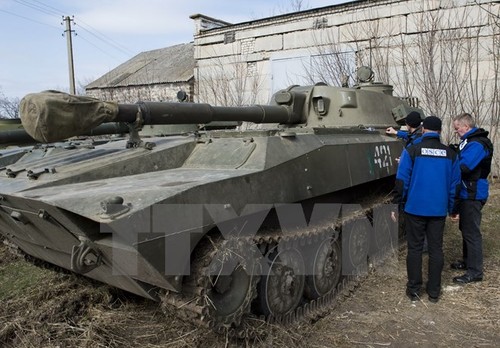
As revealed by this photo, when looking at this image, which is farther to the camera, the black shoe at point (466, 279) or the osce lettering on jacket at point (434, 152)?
the black shoe at point (466, 279)

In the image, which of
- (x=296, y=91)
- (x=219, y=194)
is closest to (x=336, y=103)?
(x=296, y=91)

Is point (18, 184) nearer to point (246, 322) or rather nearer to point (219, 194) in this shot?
point (219, 194)

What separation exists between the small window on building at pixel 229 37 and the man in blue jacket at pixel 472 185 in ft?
40.0

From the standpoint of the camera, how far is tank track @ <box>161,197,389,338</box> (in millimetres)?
3441

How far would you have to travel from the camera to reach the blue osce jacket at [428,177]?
Result: 4.79 m

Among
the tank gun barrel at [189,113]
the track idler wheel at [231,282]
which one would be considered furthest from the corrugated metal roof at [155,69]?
the track idler wheel at [231,282]

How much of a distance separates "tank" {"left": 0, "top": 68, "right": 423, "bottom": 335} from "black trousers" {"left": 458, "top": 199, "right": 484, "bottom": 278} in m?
0.99

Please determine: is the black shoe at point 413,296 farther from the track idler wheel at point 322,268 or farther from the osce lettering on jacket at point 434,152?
the osce lettering on jacket at point 434,152

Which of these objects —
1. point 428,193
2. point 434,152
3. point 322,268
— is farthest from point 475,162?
point 322,268

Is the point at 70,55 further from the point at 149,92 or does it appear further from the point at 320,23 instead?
the point at 320,23

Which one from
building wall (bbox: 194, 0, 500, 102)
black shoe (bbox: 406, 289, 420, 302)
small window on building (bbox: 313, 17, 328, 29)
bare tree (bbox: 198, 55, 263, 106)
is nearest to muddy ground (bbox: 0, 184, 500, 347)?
black shoe (bbox: 406, 289, 420, 302)

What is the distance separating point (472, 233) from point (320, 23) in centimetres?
1051

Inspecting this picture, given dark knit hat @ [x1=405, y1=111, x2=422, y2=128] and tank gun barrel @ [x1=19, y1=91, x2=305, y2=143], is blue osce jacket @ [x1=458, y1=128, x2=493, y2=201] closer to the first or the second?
dark knit hat @ [x1=405, y1=111, x2=422, y2=128]

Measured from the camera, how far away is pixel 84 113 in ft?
12.6
